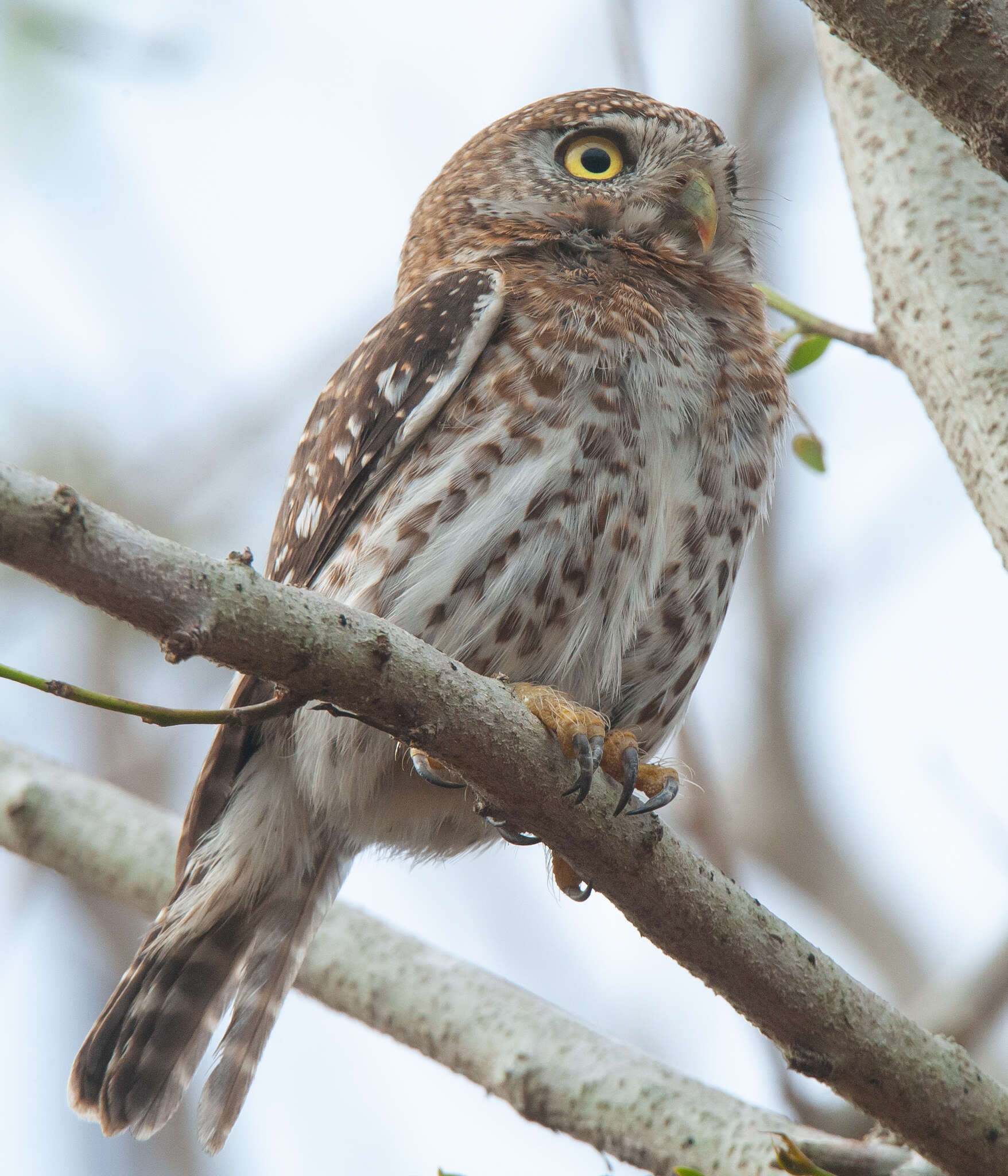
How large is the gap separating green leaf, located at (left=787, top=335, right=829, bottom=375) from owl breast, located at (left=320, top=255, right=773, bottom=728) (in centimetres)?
32

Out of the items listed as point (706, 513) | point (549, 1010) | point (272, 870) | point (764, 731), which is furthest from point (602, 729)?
point (764, 731)

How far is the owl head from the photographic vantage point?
3953 mm

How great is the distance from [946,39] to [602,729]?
1.32 m

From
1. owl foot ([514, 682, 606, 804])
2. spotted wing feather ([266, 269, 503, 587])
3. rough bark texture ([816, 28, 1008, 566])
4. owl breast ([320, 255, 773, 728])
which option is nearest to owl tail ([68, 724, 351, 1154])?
spotted wing feather ([266, 269, 503, 587])

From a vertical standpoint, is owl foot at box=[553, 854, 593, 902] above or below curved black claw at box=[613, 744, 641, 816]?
below

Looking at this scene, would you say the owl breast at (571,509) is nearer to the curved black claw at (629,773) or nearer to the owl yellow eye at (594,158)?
the curved black claw at (629,773)

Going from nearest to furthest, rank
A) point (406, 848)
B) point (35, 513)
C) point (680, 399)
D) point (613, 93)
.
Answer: point (35, 513) → point (680, 399) → point (406, 848) → point (613, 93)

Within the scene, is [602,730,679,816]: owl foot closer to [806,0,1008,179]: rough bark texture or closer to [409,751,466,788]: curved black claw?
[409,751,466,788]: curved black claw

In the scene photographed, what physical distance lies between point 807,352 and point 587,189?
0.92 meters

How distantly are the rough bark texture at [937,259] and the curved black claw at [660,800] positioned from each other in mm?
933

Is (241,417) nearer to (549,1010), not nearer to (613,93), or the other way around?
(613,93)

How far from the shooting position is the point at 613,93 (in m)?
4.55

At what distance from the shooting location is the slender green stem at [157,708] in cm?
178

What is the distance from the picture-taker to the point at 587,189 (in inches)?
161
